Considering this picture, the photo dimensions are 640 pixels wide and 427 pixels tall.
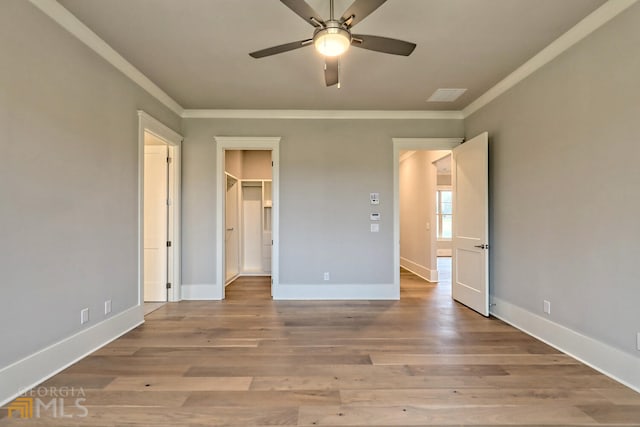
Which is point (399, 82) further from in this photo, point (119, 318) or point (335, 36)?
point (119, 318)

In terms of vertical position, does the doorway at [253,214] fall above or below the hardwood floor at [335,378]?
above

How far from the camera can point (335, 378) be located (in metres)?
2.31

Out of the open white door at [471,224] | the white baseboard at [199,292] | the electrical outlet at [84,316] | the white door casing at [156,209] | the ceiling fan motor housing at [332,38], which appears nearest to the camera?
the ceiling fan motor housing at [332,38]

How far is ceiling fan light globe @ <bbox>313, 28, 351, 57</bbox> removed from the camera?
6.54 ft

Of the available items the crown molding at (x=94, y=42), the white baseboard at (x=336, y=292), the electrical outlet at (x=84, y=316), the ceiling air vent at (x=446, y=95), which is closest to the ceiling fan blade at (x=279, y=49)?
the crown molding at (x=94, y=42)

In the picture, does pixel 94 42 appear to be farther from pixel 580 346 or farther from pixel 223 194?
pixel 580 346

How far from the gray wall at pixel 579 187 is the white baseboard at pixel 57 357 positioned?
4304 mm

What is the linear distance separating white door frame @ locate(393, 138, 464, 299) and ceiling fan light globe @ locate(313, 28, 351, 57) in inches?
107

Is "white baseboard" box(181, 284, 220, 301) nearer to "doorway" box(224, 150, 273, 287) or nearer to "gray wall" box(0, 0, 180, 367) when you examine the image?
"gray wall" box(0, 0, 180, 367)

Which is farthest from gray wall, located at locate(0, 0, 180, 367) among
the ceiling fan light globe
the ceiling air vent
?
the ceiling air vent

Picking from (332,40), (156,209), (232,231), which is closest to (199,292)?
(156,209)

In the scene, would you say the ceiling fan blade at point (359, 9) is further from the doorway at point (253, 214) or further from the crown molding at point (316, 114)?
the doorway at point (253, 214)

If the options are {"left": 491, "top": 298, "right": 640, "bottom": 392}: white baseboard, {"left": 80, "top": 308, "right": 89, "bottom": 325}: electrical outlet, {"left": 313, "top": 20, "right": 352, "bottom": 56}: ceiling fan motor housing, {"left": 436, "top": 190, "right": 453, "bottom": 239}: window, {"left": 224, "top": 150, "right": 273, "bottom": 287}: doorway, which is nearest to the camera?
{"left": 313, "top": 20, "right": 352, "bottom": 56}: ceiling fan motor housing

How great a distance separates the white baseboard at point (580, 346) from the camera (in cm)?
220
